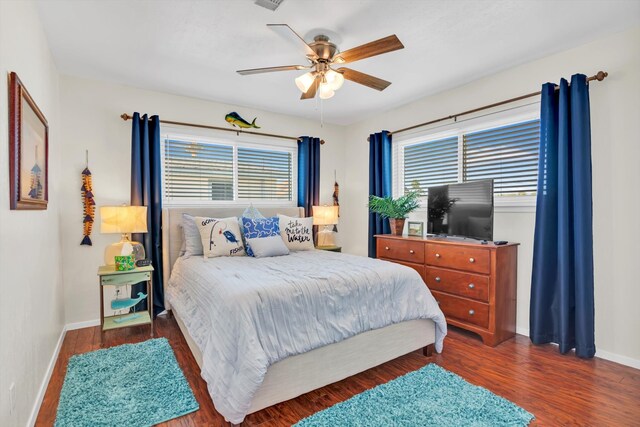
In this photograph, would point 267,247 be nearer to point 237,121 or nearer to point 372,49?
point 237,121

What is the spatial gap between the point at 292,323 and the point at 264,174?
2.99 meters

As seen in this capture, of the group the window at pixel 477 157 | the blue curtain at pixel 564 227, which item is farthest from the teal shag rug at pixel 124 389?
the window at pixel 477 157

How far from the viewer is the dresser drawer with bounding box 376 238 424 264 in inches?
139

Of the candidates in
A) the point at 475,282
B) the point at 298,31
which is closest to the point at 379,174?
the point at 475,282

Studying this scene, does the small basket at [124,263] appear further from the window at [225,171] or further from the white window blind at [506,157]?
the white window blind at [506,157]

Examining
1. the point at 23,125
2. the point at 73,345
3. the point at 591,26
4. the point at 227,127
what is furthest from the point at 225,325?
the point at 591,26

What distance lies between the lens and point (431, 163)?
4113mm

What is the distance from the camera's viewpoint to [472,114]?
3551mm

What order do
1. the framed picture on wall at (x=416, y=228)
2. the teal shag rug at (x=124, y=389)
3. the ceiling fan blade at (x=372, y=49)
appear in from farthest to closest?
the framed picture on wall at (x=416, y=228), the ceiling fan blade at (x=372, y=49), the teal shag rug at (x=124, y=389)

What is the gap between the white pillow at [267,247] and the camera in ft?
10.6

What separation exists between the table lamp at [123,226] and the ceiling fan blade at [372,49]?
93.3 inches

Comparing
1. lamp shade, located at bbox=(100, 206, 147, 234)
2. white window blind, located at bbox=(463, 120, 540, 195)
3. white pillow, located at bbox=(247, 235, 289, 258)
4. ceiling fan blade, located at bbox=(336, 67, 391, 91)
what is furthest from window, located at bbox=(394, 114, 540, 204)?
lamp shade, located at bbox=(100, 206, 147, 234)

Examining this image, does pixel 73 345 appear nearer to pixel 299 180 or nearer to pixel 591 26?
pixel 299 180

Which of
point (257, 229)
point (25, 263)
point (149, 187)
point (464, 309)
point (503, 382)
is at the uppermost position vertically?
point (149, 187)
